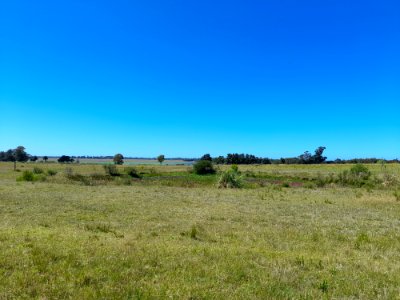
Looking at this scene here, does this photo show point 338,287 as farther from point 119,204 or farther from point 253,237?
point 119,204

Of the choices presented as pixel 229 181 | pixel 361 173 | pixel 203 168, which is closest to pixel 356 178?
pixel 361 173

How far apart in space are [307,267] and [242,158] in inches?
5167

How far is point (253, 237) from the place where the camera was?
10516 mm

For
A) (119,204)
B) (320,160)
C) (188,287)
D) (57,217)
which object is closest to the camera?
(188,287)

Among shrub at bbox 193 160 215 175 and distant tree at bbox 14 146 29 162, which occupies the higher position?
distant tree at bbox 14 146 29 162

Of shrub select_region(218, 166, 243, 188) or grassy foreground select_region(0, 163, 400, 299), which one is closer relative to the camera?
grassy foreground select_region(0, 163, 400, 299)

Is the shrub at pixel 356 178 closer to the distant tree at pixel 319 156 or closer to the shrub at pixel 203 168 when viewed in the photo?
the shrub at pixel 203 168

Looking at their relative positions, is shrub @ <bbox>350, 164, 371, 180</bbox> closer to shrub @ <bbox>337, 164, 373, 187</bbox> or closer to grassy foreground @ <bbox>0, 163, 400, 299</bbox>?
shrub @ <bbox>337, 164, 373, 187</bbox>

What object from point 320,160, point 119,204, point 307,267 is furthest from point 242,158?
point 307,267

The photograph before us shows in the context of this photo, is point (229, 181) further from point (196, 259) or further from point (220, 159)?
point (220, 159)

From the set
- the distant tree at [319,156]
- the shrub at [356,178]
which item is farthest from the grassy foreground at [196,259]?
the distant tree at [319,156]

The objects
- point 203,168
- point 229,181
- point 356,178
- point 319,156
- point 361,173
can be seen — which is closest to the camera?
point 229,181

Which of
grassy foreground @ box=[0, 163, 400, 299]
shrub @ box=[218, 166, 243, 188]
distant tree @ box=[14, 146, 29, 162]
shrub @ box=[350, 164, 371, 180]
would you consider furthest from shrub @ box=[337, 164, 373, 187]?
distant tree @ box=[14, 146, 29, 162]

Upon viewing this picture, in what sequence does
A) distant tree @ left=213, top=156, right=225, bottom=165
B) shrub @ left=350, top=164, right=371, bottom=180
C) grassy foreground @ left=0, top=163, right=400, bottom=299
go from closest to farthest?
grassy foreground @ left=0, top=163, right=400, bottom=299
shrub @ left=350, top=164, right=371, bottom=180
distant tree @ left=213, top=156, right=225, bottom=165
